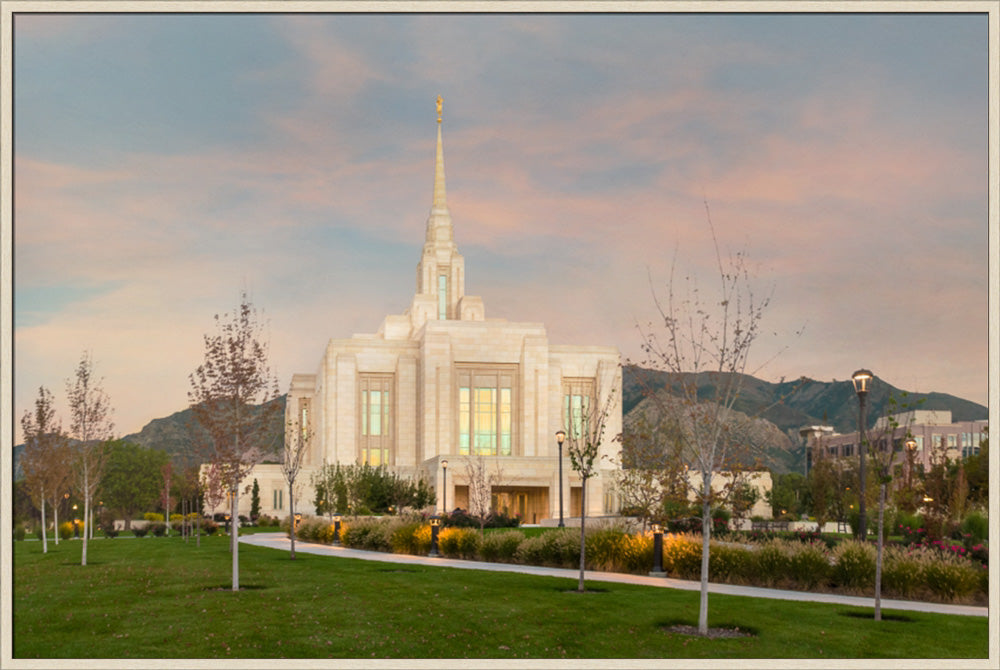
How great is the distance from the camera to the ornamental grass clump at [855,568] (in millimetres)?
21469

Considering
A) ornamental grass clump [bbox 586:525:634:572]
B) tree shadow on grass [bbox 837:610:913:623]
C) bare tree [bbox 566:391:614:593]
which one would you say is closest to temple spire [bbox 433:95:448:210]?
bare tree [bbox 566:391:614:593]

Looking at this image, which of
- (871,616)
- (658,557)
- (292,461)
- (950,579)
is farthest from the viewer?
(292,461)

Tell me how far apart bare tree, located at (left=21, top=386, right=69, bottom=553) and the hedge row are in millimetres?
15335

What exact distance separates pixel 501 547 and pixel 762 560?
9.58m

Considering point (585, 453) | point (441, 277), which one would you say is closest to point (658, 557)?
point (585, 453)

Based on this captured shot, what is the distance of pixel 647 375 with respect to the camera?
20.5m

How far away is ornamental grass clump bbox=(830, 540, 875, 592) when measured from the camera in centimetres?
2147

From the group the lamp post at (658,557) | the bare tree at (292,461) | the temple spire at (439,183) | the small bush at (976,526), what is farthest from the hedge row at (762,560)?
the temple spire at (439,183)

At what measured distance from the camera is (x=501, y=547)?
98.9ft

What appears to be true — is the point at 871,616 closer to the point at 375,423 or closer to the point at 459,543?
the point at 459,543

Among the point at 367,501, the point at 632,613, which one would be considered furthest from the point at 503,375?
the point at 632,613

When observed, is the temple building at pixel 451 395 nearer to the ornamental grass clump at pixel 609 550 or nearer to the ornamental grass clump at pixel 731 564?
the ornamental grass clump at pixel 609 550

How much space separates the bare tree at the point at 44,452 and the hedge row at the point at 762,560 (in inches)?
604

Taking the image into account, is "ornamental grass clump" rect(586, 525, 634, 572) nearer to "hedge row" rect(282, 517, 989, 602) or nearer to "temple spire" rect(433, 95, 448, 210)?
"hedge row" rect(282, 517, 989, 602)
